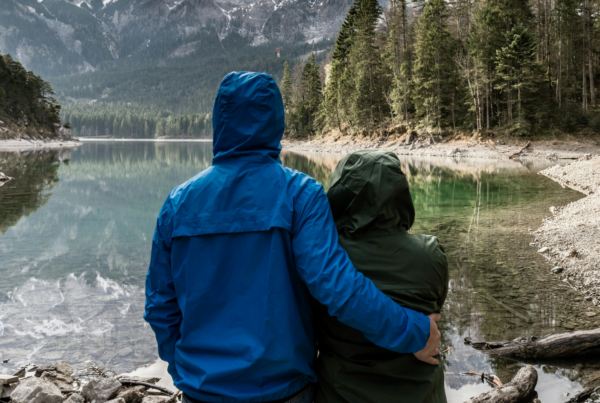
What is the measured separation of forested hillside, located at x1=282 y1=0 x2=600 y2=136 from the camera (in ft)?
116

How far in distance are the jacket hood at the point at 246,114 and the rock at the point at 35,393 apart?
115 inches

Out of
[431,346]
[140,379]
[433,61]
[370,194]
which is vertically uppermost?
[433,61]

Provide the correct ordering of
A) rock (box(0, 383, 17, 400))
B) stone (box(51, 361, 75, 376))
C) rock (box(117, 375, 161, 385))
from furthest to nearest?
1. stone (box(51, 361, 75, 376))
2. rock (box(117, 375, 161, 385))
3. rock (box(0, 383, 17, 400))

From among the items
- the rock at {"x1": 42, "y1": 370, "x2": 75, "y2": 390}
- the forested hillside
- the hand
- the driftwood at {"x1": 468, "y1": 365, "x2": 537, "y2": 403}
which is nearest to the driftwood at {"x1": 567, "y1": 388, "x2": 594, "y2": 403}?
the driftwood at {"x1": 468, "y1": 365, "x2": 537, "y2": 403}

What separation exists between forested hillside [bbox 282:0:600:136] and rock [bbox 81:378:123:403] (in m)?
37.5

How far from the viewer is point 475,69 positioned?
3772 cm

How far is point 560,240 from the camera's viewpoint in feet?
29.0

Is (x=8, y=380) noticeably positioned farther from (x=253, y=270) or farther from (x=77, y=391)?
(x=253, y=270)

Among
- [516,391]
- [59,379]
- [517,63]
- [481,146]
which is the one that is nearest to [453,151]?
[481,146]

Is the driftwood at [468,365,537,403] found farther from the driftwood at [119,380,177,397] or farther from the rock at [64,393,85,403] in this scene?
the rock at [64,393,85,403]

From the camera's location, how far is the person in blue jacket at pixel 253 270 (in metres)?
1.63

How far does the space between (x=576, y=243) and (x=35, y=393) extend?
9003 millimetres

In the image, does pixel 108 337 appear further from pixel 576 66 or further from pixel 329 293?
pixel 576 66

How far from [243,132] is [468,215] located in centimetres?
1261
